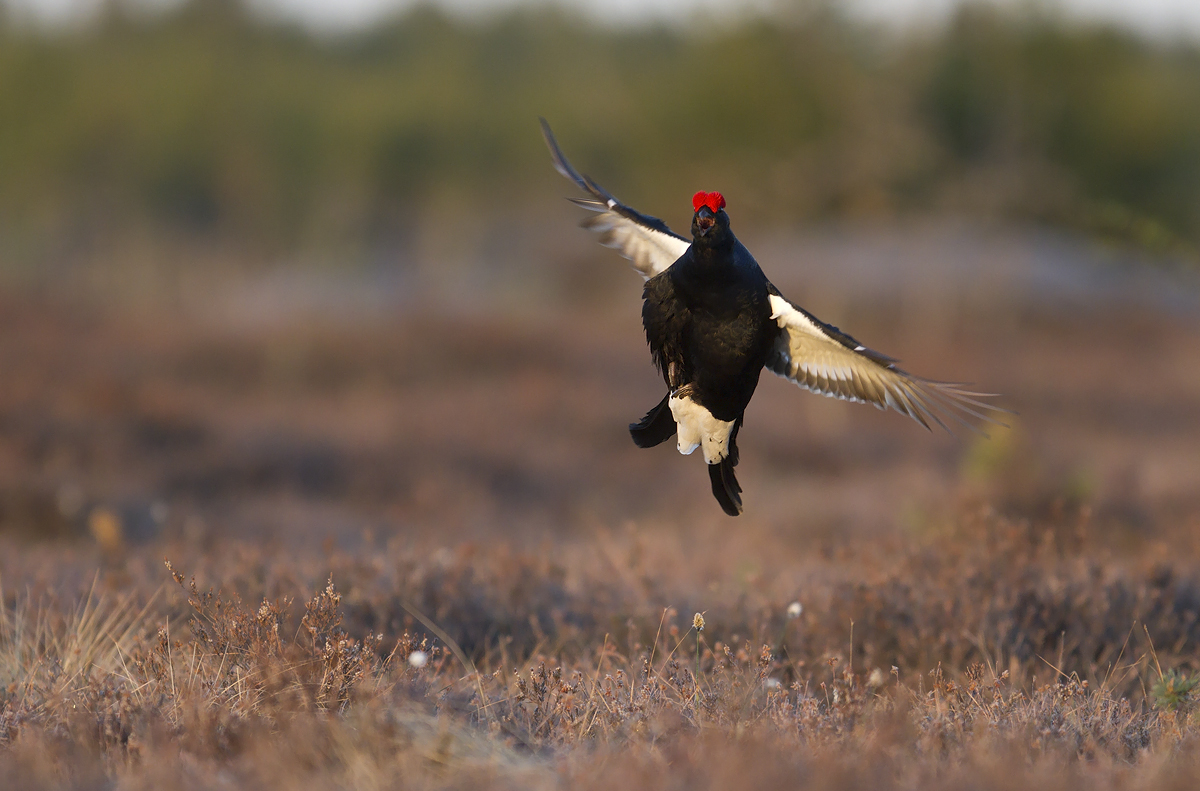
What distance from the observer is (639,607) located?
4934mm

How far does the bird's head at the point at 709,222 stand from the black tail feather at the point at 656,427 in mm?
696

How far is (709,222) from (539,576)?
2316 mm

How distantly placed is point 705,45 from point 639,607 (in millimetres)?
26404

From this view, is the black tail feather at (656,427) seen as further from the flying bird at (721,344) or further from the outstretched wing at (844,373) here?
the outstretched wing at (844,373)

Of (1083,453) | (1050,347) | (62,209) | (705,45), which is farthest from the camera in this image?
(705,45)

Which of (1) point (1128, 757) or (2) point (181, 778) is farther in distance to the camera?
(1) point (1128, 757)

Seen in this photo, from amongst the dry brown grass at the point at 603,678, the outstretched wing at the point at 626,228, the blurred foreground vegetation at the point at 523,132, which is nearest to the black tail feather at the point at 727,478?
the dry brown grass at the point at 603,678

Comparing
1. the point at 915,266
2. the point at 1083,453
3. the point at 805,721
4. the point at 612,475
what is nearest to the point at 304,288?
the point at 915,266

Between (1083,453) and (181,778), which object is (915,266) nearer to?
(1083,453)

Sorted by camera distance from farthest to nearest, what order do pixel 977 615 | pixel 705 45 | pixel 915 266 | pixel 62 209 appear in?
pixel 705 45
pixel 62 209
pixel 915 266
pixel 977 615

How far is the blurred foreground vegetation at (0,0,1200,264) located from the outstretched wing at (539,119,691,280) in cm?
1758

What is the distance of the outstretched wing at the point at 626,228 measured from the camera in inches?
157

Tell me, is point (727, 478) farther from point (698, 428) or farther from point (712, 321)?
point (712, 321)

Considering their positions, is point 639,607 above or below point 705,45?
below
